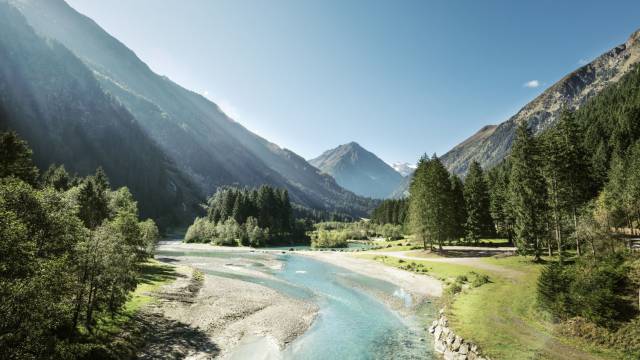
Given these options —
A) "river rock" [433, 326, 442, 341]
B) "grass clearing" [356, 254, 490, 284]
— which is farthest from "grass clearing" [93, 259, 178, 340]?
"grass clearing" [356, 254, 490, 284]

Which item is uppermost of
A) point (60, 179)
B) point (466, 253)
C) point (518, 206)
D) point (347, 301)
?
point (60, 179)

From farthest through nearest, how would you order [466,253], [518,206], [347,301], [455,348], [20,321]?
[466,253] → [518,206] → [347,301] → [455,348] → [20,321]

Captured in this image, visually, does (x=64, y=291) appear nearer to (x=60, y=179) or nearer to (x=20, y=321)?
(x=20, y=321)

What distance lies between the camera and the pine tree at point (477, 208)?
83062 millimetres

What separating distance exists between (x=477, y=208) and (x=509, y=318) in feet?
201

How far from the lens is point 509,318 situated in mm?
27984

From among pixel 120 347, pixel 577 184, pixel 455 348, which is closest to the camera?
pixel 120 347

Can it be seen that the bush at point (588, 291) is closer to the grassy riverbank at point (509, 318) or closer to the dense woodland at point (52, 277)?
the grassy riverbank at point (509, 318)

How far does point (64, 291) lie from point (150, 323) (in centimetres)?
1219

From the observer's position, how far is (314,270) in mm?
69062

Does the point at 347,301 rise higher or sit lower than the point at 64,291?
lower

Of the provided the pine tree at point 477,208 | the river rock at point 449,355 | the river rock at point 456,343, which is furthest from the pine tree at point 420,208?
the river rock at point 449,355

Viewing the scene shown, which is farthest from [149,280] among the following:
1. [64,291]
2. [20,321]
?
[20,321]

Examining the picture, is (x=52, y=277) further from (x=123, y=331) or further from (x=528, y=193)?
(x=528, y=193)
